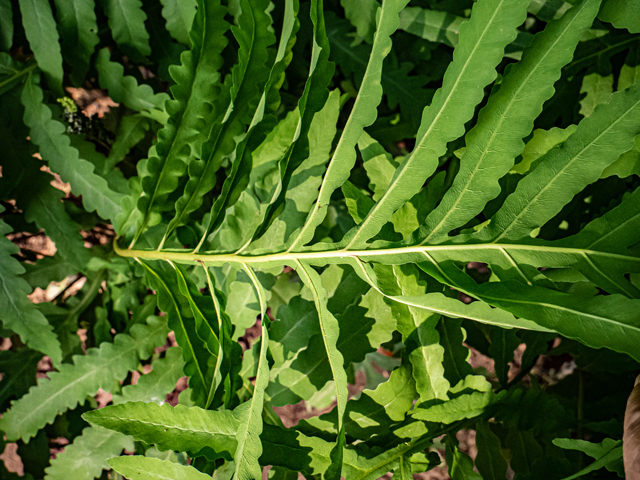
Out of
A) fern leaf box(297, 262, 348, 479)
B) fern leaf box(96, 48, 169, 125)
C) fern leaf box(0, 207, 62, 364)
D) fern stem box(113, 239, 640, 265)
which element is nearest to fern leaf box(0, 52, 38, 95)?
fern leaf box(96, 48, 169, 125)

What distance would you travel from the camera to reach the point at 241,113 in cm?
80

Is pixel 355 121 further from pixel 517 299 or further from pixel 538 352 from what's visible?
pixel 538 352

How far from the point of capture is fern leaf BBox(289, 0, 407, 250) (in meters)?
0.58

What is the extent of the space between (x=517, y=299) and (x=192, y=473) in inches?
22.0

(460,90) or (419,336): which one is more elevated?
(460,90)

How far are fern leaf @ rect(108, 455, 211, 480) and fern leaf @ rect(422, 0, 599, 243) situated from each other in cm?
53

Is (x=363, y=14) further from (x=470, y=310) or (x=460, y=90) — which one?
(x=470, y=310)

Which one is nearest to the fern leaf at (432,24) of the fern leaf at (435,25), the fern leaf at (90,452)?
the fern leaf at (435,25)

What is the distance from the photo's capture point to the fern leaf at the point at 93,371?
103 centimetres

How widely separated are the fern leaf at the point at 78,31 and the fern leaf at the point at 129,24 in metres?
0.04

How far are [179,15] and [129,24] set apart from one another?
0.12m

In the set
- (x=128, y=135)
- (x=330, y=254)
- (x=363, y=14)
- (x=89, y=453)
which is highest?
(x=363, y=14)

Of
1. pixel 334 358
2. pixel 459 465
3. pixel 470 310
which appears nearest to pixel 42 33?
pixel 334 358

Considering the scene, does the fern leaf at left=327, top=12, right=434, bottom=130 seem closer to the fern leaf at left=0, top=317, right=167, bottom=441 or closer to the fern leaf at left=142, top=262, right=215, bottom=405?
the fern leaf at left=142, top=262, right=215, bottom=405
